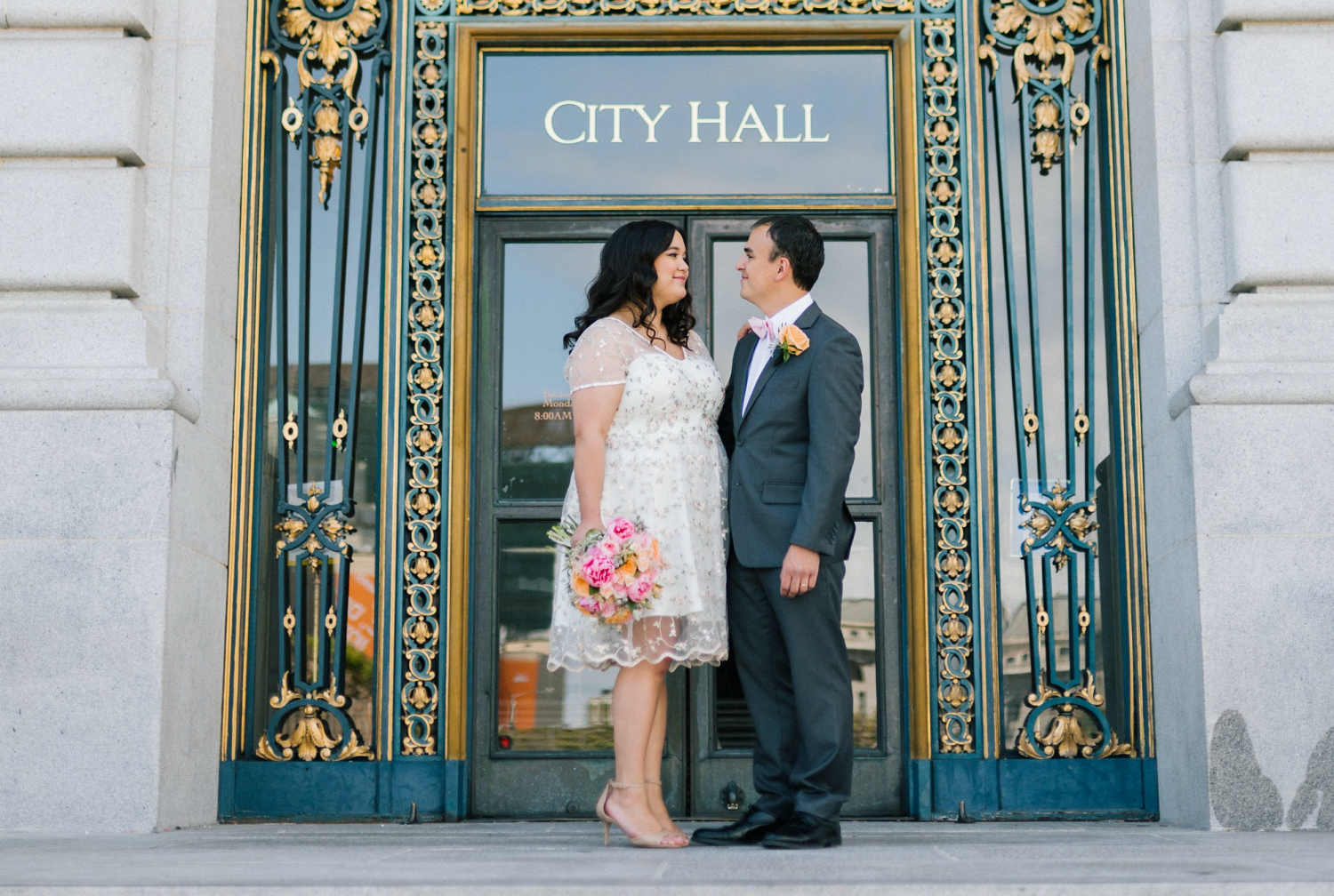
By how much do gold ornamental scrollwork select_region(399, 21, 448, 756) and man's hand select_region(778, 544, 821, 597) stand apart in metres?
2.38

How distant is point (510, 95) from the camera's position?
8.24 meters

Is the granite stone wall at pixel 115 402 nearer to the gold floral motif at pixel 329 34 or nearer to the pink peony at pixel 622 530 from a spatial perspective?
the gold floral motif at pixel 329 34

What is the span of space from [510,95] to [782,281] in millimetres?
2623

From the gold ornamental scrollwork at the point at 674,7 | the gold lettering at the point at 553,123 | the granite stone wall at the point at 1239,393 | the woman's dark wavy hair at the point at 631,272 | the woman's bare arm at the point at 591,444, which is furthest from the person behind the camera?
the gold lettering at the point at 553,123

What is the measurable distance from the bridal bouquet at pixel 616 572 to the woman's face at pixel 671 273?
0.94m

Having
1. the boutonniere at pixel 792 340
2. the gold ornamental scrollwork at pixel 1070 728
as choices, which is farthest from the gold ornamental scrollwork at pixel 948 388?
the boutonniere at pixel 792 340

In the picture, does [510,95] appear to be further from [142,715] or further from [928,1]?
[142,715]

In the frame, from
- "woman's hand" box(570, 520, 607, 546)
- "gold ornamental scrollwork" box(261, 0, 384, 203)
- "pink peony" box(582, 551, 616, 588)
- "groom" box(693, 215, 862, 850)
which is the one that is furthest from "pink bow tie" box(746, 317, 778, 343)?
"gold ornamental scrollwork" box(261, 0, 384, 203)

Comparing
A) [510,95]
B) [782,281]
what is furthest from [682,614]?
[510,95]

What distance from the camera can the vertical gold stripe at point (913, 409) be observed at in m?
7.59

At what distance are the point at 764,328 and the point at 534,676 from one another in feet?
8.14

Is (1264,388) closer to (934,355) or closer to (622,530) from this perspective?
(934,355)

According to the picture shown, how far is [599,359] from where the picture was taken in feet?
20.1

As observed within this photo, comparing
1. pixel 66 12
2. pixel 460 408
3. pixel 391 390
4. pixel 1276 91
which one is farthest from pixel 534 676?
pixel 1276 91
